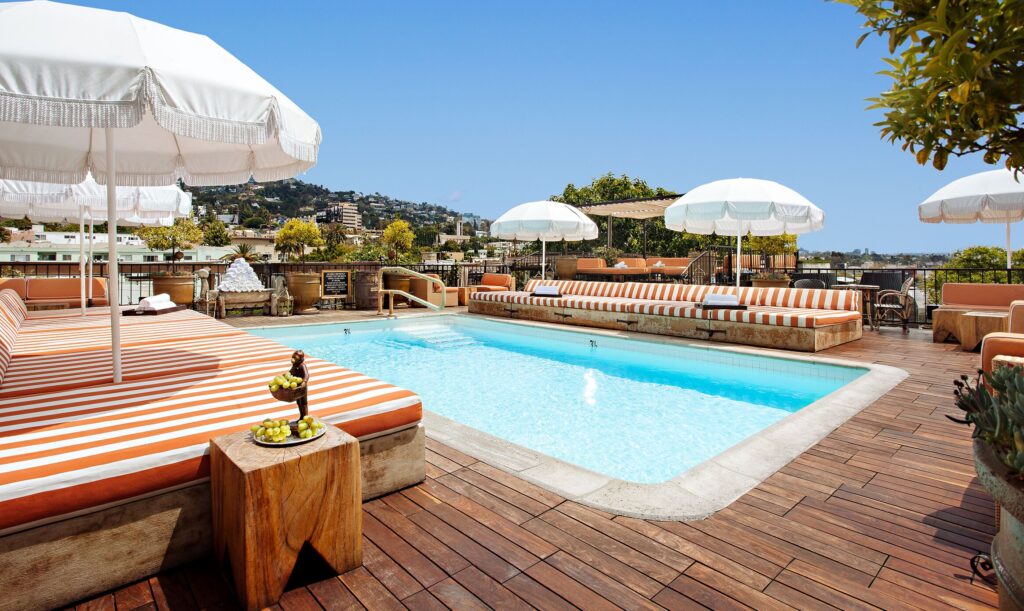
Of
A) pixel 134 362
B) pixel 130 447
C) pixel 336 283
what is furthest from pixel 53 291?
pixel 130 447

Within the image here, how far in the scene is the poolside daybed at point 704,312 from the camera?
7160 millimetres

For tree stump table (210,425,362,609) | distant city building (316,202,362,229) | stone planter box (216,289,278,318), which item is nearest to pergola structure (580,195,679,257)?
stone planter box (216,289,278,318)

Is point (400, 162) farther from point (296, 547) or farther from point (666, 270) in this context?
point (296, 547)

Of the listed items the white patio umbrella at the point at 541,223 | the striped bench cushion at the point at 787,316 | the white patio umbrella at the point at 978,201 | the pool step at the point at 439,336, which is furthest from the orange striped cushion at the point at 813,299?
the pool step at the point at 439,336

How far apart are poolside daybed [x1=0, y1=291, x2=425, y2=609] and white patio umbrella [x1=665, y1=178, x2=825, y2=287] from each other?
6730mm

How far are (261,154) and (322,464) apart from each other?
9.67 ft

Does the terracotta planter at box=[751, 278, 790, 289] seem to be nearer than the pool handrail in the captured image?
No

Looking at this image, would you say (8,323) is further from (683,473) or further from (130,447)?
(683,473)

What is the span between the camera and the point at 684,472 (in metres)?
3.10

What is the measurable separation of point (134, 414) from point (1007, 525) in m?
3.46

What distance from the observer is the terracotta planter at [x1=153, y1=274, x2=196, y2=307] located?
10156 mm

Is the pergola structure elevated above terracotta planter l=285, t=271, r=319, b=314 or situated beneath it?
elevated above

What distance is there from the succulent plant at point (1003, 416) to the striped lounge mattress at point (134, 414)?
2.31 m

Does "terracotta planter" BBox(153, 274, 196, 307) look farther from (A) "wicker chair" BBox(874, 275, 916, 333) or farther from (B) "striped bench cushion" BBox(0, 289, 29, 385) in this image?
(A) "wicker chair" BBox(874, 275, 916, 333)
